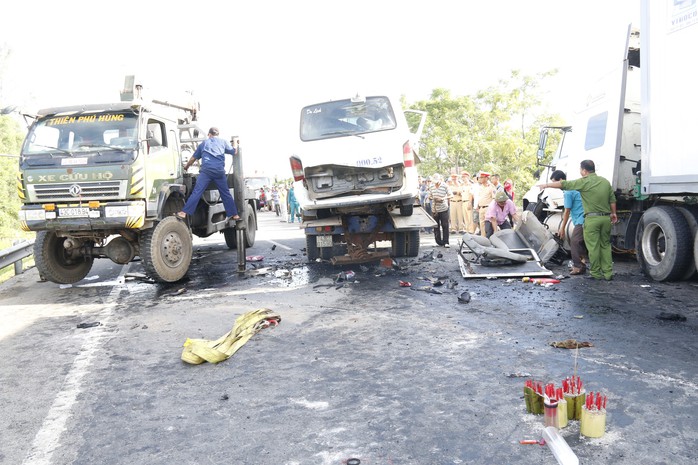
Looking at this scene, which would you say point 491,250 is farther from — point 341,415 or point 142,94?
point 142,94

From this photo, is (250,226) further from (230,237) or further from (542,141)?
(542,141)

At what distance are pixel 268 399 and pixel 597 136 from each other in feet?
25.1

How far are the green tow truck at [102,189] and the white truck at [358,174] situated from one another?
2090mm

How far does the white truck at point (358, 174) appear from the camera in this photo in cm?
867

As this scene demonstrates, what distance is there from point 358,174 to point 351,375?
16.4 ft

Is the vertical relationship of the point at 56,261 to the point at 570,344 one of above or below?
above

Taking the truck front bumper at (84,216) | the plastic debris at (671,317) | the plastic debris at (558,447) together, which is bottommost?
the plastic debris at (558,447)

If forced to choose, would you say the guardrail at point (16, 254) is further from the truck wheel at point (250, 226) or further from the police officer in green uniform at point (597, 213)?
the police officer in green uniform at point (597, 213)

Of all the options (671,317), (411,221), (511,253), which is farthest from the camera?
(411,221)

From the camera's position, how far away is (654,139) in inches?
292

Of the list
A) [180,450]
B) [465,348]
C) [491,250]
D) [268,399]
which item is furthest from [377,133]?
[180,450]

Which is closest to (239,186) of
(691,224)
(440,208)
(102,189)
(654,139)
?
(102,189)

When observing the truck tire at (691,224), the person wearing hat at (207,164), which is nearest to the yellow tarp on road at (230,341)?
the person wearing hat at (207,164)

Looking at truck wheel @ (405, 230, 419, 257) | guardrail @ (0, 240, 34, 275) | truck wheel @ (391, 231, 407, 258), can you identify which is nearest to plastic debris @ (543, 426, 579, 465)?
truck wheel @ (391, 231, 407, 258)
